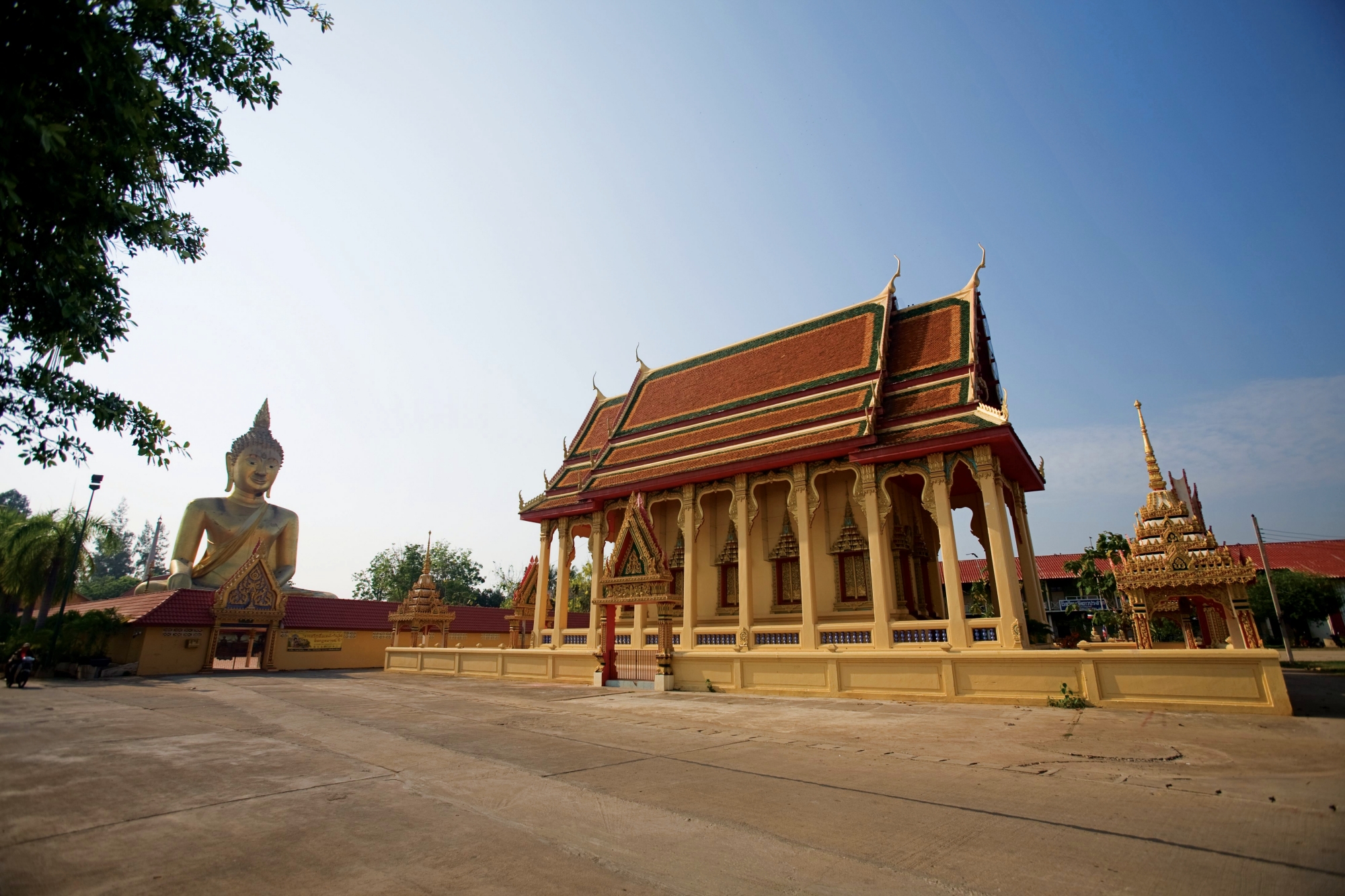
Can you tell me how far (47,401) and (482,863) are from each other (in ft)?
18.2

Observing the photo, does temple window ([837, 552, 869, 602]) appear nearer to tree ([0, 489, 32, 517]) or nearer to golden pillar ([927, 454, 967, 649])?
golden pillar ([927, 454, 967, 649])

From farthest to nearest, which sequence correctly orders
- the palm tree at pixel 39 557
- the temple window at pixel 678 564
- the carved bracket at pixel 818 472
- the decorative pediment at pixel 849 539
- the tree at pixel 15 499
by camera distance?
the tree at pixel 15 499 < the palm tree at pixel 39 557 < the temple window at pixel 678 564 < the decorative pediment at pixel 849 539 < the carved bracket at pixel 818 472

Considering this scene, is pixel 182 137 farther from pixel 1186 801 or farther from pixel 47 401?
pixel 1186 801

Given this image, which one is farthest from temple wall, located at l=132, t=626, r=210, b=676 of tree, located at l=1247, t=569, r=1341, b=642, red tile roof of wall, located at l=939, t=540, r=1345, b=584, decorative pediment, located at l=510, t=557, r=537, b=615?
tree, located at l=1247, t=569, r=1341, b=642

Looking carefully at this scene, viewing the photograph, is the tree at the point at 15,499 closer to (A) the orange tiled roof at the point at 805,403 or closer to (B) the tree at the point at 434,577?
(B) the tree at the point at 434,577

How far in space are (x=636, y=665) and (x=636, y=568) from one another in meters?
2.88

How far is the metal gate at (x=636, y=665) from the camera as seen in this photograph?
16000 mm

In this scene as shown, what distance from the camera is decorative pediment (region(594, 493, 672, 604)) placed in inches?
572

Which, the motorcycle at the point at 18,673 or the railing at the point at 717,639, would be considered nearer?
the motorcycle at the point at 18,673

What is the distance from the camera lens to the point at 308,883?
316 centimetres

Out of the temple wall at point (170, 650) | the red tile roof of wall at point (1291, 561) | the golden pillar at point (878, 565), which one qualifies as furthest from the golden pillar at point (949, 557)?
the red tile roof of wall at point (1291, 561)

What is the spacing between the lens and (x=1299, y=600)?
34.2 m

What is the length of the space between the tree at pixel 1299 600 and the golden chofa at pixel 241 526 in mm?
47679

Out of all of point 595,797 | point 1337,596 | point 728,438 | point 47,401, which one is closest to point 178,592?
point 728,438
